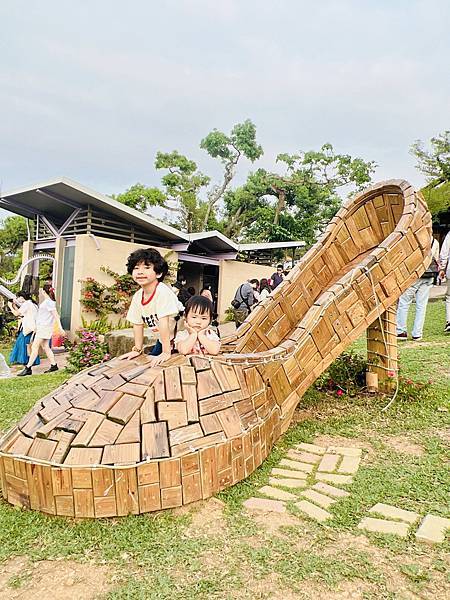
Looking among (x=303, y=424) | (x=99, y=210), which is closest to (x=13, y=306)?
(x=99, y=210)

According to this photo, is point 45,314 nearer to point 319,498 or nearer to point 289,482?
point 289,482

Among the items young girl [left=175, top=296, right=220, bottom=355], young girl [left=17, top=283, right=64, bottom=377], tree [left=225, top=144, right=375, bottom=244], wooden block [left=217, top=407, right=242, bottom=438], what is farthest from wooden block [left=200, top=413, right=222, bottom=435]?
tree [left=225, top=144, right=375, bottom=244]

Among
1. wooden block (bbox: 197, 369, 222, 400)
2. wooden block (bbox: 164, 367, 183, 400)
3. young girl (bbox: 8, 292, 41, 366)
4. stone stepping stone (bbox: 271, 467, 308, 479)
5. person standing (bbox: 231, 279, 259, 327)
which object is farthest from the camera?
person standing (bbox: 231, 279, 259, 327)

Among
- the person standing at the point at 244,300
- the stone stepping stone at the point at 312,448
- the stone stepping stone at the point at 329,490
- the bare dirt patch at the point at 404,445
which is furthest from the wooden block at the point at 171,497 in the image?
the person standing at the point at 244,300

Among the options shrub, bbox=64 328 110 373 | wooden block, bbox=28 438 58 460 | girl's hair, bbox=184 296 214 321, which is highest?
girl's hair, bbox=184 296 214 321

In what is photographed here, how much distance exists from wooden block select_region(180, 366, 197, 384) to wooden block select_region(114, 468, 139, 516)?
23.7 inches

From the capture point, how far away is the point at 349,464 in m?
3.20

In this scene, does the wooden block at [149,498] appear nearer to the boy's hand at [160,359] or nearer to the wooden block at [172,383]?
the wooden block at [172,383]

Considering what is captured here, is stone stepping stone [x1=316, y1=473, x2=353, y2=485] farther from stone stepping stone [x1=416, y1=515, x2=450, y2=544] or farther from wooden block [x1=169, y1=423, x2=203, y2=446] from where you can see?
wooden block [x1=169, y1=423, x2=203, y2=446]

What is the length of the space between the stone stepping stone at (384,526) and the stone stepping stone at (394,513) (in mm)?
58

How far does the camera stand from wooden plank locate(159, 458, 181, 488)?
242cm

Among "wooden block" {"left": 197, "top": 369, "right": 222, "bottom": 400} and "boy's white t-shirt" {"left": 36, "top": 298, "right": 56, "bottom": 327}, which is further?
"boy's white t-shirt" {"left": 36, "top": 298, "right": 56, "bottom": 327}

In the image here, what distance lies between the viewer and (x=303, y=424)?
4109 mm

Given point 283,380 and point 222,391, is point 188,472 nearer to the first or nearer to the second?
point 222,391
